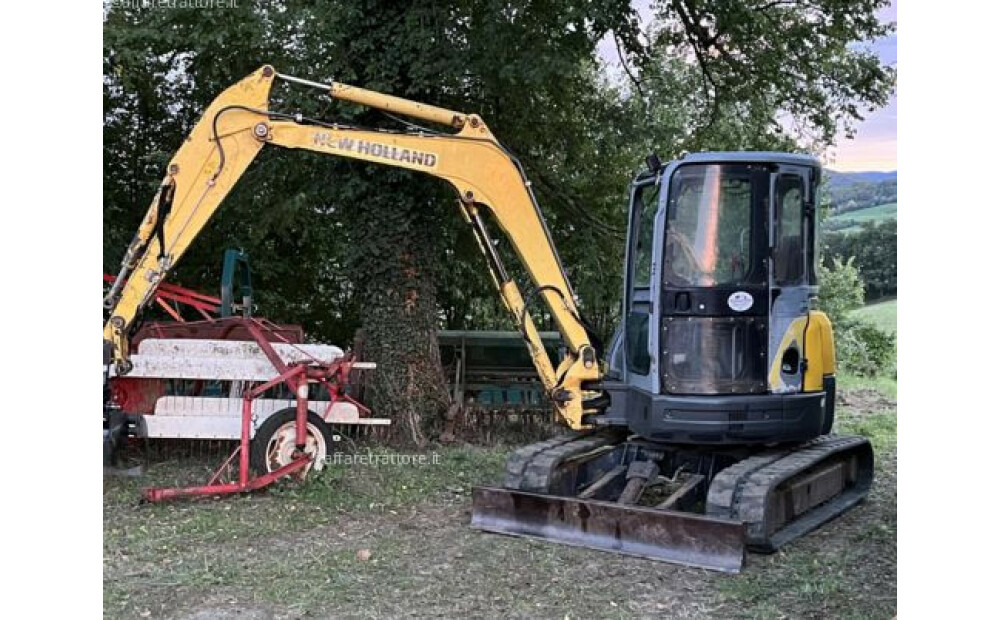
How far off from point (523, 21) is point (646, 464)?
3.36 metres

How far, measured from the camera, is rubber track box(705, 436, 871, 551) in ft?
16.6

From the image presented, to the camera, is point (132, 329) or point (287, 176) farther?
point (287, 176)

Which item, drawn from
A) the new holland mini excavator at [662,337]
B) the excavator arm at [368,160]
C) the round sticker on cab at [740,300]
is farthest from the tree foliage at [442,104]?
the round sticker on cab at [740,300]

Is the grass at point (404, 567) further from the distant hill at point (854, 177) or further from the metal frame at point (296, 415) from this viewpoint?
the distant hill at point (854, 177)

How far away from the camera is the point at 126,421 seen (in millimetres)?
6480

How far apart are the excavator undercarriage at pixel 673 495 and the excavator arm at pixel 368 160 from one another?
0.44 metres

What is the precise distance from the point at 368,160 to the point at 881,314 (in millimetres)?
3277

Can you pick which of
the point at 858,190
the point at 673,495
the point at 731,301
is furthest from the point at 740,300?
the point at 673,495

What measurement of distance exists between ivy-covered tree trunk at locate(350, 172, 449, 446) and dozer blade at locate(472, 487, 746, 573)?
2.55m

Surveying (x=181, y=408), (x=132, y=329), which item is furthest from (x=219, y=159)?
(x=181, y=408)

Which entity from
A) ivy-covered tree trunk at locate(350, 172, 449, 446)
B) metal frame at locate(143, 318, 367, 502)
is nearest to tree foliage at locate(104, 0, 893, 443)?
ivy-covered tree trunk at locate(350, 172, 449, 446)

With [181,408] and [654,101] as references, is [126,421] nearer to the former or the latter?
[181,408]

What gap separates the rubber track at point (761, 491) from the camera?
5.06 m

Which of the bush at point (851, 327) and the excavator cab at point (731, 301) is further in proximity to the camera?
the bush at point (851, 327)
